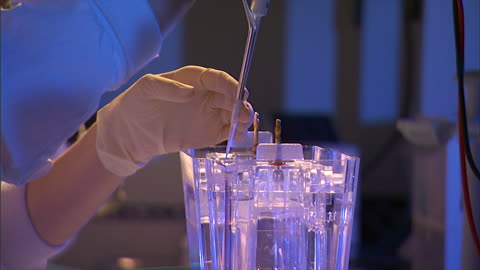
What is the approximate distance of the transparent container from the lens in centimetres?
62

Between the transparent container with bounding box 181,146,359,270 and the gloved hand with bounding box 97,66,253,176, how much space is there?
12 centimetres

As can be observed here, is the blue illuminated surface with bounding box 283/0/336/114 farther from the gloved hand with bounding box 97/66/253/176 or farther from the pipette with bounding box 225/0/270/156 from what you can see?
the pipette with bounding box 225/0/270/156

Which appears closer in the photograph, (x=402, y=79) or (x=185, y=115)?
(x=185, y=115)

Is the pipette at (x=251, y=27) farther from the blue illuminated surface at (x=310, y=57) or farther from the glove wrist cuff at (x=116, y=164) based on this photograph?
the blue illuminated surface at (x=310, y=57)

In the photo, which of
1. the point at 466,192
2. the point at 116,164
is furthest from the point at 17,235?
the point at 466,192

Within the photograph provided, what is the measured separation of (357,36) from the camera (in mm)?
4227

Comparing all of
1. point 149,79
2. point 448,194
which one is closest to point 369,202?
point 448,194

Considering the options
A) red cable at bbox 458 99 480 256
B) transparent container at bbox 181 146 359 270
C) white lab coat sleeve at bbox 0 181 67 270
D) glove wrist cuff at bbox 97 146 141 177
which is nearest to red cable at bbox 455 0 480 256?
red cable at bbox 458 99 480 256

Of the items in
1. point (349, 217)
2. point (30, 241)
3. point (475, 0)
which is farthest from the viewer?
point (30, 241)

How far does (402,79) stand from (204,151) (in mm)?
3886

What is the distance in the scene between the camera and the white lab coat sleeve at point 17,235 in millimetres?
1005

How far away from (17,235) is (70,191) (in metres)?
0.14

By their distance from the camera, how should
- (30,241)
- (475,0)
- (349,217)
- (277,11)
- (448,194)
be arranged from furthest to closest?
1. (277,11)
2. (30,241)
3. (448,194)
4. (475,0)
5. (349,217)

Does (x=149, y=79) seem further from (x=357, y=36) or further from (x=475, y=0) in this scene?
(x=357, y=36)
